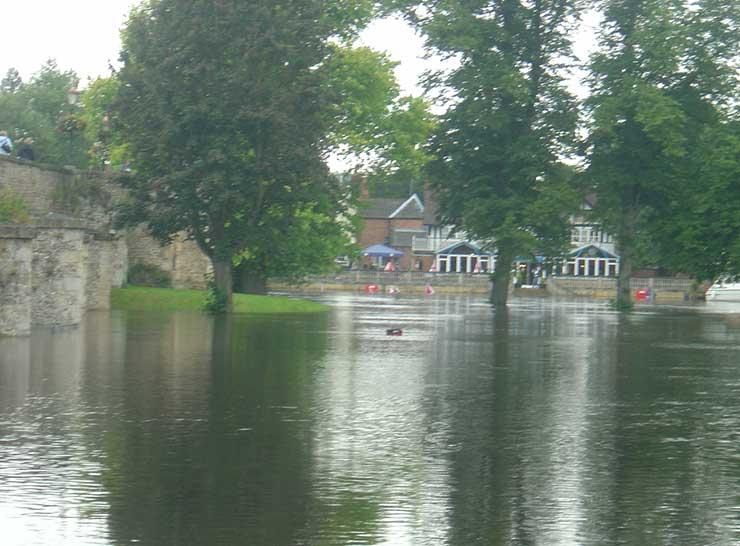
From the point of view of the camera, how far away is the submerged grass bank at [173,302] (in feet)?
173

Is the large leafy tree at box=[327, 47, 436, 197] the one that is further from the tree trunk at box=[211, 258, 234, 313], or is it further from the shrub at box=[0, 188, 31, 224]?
the shrub at box=[0, 188, 31, 224]

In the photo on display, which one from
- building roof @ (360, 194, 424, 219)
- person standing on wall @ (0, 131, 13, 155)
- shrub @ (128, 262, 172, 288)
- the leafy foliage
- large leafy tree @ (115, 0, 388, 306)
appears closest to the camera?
person standing on wall @ (0, 131, 13, 155)

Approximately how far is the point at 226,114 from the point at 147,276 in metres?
17.3

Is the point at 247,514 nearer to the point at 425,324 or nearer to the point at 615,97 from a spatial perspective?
the point at 425,324

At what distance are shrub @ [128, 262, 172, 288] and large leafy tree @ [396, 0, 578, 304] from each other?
1355 cm

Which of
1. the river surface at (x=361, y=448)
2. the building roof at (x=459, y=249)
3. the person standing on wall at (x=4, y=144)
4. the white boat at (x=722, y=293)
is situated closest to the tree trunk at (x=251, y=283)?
the person standing on wall at (x=4, y=144)

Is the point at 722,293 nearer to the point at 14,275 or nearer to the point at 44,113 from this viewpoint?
the point at 44,113

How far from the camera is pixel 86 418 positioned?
635 inches

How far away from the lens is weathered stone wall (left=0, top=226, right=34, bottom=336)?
Answer: 1127 inches

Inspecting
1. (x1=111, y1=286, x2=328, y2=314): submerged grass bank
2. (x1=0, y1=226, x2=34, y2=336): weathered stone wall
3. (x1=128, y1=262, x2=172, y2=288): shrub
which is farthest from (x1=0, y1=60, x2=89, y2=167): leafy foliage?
(x1=0, y1=226, x2=34, y2=336): weathered stone wall

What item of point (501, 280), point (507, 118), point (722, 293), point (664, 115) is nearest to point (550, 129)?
point (507, 118)

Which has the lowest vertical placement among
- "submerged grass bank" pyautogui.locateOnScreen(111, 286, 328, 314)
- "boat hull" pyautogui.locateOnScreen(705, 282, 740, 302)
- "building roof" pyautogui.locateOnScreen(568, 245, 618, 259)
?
"submerged grass bank" pyautogui.locateOnScreen(111, 286, 328, 314)

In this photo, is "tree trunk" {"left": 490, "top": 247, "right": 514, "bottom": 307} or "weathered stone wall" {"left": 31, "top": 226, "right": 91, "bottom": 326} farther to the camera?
"tree trunk" {"left": 490, "top": 247, "right": 514, "bottom": 307}

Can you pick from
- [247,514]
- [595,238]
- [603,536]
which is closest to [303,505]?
[247,514]
